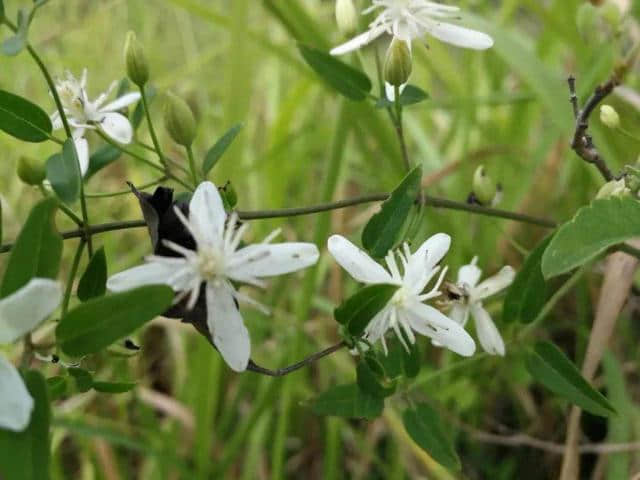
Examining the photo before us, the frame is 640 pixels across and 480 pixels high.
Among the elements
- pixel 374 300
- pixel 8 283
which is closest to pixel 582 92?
pixel 374 300

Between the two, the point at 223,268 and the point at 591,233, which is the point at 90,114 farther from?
the point at 591,233

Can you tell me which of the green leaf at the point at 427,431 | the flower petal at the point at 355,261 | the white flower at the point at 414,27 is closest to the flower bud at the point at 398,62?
the white flower at the point at 414,27

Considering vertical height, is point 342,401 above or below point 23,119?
below

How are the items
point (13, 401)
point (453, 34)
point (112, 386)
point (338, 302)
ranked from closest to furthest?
point (13, 401)
point (112, 386)
point (453, 34)
point (338, 302)

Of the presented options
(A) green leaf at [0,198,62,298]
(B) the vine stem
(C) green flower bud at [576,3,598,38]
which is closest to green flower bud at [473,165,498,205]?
(B) the vine stem

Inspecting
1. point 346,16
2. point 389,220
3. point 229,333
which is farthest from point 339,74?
point 229,333

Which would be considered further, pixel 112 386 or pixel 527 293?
pixel 527 293

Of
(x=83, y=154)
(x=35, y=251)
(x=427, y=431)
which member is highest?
(x=83, y=154)

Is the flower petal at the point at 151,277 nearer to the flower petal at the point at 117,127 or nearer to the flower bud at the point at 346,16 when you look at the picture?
the flower petal at the point at 117,127

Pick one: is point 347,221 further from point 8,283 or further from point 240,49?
point 8,283
